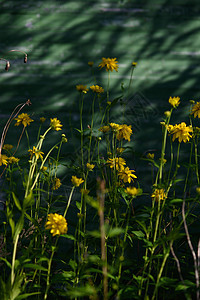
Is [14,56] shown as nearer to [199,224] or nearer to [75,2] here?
[75,2]

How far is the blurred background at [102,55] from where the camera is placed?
2.50 m

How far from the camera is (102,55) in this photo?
2.56 meters

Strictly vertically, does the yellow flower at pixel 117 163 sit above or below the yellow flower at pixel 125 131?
below

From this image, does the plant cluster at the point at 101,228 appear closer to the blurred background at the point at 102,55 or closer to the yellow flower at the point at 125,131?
the yellow flower at the point at 125,131

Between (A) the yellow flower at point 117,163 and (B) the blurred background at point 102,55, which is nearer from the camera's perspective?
(A) the yellow flower at point 117,163

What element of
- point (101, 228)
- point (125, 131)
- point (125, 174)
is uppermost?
point (101, 228)

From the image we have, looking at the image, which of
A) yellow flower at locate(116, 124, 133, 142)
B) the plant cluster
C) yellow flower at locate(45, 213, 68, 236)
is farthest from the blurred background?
yellow flower at locate(45, 213, 68, 236)

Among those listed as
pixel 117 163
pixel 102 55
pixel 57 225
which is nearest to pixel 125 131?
pixel 117 163

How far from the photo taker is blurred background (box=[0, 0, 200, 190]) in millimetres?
2498

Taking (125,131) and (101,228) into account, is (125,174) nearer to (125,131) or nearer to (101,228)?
(125,131)

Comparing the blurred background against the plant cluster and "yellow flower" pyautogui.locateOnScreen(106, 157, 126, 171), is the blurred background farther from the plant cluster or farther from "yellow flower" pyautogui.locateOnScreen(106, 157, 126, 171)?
"yellow flower" pyautogui.locateOnScreen(106, 157, 126, 171)

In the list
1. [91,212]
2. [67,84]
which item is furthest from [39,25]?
[91,212]

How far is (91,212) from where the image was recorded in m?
2.44

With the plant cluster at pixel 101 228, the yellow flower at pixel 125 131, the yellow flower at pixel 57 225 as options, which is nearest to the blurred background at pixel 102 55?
the plant cluster at pixel 101 228
